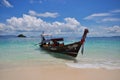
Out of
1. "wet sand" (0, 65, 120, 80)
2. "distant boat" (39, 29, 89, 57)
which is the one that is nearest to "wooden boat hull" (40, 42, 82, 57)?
"distant boat" (39, 29, 89, 57)

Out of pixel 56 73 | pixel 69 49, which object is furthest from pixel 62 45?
pixel 56 73

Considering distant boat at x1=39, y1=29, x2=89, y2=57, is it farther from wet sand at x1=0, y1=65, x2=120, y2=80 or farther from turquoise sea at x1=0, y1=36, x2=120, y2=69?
wet sand at x1=0, y1=65, x2=120, y2=80

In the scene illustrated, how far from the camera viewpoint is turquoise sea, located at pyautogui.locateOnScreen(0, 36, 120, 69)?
3020 mm

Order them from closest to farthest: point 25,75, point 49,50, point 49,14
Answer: point 25,75 < point 49,14 < point 49,50

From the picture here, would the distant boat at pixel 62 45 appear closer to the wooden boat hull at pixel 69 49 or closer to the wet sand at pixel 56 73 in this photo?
the wooden boat hull at pixel 69 49

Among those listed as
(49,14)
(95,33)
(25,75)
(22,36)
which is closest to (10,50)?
(22,36)

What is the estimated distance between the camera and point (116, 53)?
3.16m

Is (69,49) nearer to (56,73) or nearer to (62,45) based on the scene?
(62,45)

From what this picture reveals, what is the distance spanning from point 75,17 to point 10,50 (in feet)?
3.67

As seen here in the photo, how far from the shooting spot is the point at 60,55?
3234 millimetres

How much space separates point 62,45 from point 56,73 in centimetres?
61

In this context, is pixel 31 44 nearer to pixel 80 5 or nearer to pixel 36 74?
pixel 36 74

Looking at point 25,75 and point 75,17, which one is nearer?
point 25,75

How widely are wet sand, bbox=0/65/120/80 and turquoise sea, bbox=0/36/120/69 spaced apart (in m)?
0.14
